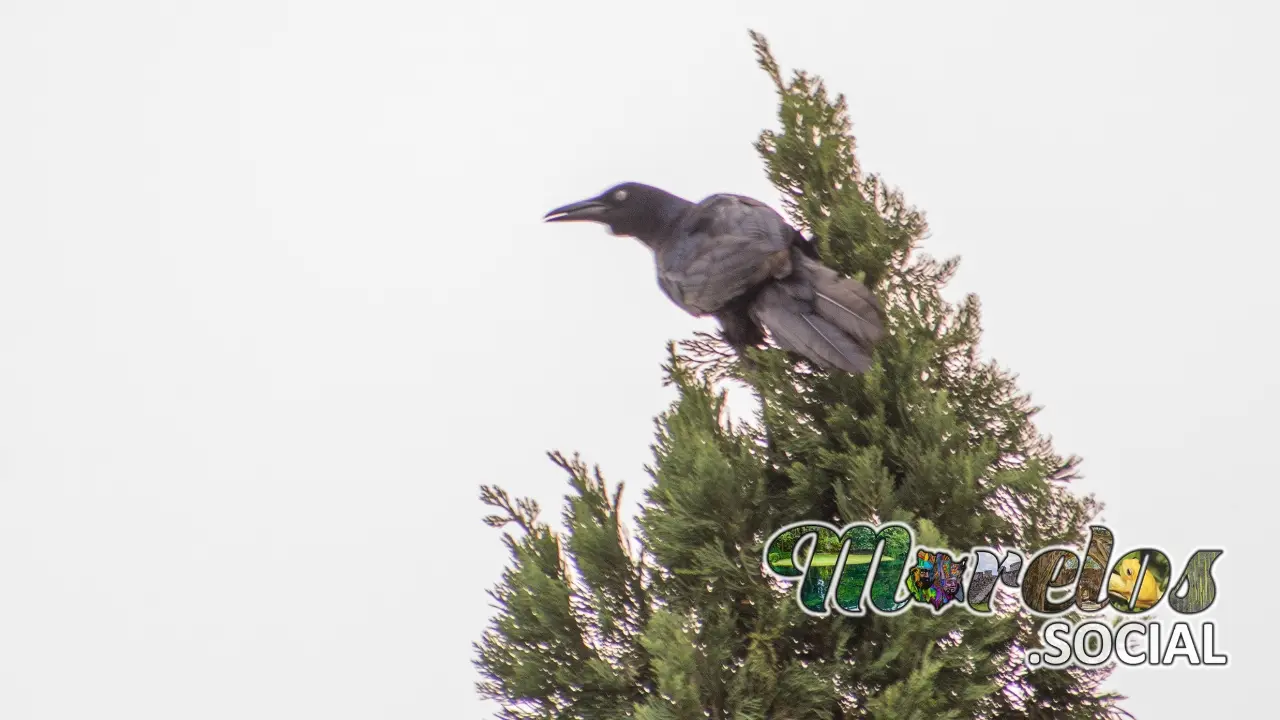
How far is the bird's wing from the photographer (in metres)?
2.15

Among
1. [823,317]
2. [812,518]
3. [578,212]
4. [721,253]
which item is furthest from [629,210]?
[812,518]

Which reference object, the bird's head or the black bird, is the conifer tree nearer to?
the black bird

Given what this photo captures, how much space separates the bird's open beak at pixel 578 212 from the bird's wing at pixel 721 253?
0.66 ft

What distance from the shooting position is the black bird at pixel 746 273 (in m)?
1.99

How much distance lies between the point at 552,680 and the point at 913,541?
2.17 feet

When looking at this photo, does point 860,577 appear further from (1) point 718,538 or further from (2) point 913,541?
(1) point 718,538

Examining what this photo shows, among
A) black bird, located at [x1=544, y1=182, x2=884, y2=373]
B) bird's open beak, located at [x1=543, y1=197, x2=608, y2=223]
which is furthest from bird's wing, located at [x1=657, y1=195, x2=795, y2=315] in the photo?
bird's open beak, located at [x1=543, y1=197, x2=608, y2=223]

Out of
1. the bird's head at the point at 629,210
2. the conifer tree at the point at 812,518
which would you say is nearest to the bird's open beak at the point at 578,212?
the bird's head at the point at 629,210

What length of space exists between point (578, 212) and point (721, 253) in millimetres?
487

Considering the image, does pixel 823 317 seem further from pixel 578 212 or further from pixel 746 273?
pixel 578 212

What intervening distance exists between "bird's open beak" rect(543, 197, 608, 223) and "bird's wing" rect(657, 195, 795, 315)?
0.66 feet

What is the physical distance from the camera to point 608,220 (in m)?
2.57

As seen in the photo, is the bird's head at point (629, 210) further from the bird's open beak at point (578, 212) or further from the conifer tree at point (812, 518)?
the conifer tree at point (812, 518)

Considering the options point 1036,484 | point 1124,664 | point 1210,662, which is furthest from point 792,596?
point 1210,662
